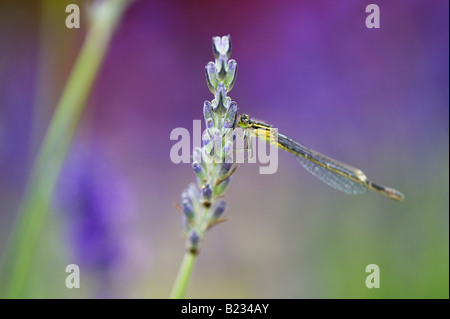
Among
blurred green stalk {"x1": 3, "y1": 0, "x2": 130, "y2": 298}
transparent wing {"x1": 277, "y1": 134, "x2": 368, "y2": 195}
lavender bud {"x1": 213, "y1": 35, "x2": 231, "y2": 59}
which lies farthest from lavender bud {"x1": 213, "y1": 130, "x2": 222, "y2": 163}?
transparent wing {"x1": 277, "y1": 134, "x2": 368, "y2": 195}

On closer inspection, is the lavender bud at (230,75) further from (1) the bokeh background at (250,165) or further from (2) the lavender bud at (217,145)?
(1) the bokeh background at (250,165)

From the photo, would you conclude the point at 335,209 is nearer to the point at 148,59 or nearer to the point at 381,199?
the point at 381,199

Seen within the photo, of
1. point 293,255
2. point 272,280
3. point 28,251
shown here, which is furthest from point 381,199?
point 28,251

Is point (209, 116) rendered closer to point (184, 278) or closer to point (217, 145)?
point (217, 145)

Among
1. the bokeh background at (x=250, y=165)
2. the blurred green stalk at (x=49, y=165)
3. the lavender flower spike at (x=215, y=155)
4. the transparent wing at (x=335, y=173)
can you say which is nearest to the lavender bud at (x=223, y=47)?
the lavender flower spike at (x=215, y=155)

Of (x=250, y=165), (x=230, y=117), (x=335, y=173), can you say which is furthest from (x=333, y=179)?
(x=250, y=165)

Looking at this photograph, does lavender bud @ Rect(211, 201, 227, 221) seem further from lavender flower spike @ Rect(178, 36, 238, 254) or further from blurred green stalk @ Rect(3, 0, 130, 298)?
blurred green stalk @ Rect(3, 0, 130, 298)
